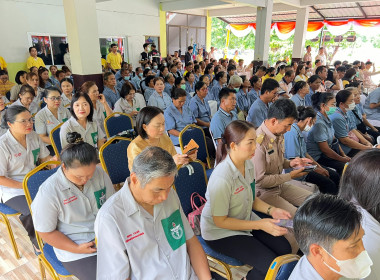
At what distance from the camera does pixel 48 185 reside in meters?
1.52

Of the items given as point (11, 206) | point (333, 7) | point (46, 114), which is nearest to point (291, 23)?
point (333, 7)

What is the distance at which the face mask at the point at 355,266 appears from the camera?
98 centimetres

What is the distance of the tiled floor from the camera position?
81.7 inches

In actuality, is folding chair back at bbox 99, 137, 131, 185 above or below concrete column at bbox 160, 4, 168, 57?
below

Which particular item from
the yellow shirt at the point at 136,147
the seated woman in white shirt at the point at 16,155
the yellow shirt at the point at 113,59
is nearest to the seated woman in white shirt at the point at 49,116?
the seated woman in white shirt at the point at 16,155

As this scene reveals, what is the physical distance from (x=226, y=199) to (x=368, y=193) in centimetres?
72

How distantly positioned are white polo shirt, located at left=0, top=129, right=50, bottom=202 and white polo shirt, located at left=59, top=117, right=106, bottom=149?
29 cm

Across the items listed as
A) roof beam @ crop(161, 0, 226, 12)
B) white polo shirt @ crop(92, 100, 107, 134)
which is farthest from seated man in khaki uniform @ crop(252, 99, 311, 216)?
roof beam @ crop(161, 0, 226, 12)

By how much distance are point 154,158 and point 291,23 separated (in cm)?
1566

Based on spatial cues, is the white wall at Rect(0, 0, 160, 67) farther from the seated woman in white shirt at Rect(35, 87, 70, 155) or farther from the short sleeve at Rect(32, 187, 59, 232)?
the short sleeve at Rect(32, 187, 59, 232)

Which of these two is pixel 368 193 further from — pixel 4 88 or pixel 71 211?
→ pixel 4 88

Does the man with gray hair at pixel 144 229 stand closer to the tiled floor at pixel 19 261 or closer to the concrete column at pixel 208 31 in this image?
the tiled floor at pixel 19 261

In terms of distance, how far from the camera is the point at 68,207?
1563 millimetres

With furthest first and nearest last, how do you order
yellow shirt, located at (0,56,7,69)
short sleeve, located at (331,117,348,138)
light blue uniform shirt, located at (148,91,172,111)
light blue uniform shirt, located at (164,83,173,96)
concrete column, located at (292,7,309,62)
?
concrete column, located at (292,7,309,62) → yellow shirt, located at (0,56,7,69) → light blue uniform shirt, located at (164,83,173,96) → light blue uniform shirt, located at (148,91,172,111) → short sleeve, located at (331,117,348,138)
